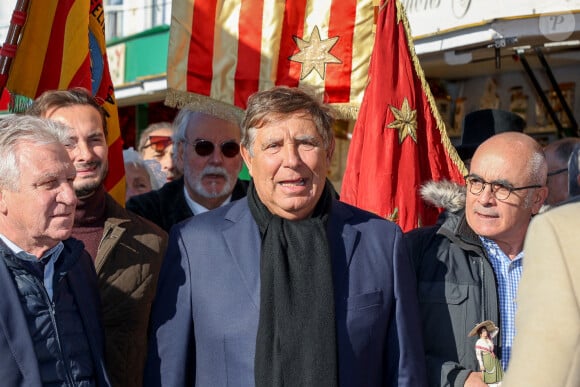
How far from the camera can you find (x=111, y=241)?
4.19 metres

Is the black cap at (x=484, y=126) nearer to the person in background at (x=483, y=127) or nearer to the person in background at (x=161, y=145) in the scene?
the person in background at (x=483, y=127)

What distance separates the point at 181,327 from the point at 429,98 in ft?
8.42

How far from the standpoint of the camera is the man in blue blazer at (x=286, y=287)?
3.57 meters

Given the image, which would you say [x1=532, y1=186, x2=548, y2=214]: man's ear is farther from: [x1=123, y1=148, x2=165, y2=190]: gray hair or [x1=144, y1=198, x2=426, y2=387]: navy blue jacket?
[x1=123, y1=148, x2=165, y2=190]: gray hair

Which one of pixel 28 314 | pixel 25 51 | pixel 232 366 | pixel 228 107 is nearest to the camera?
pixel 28 314

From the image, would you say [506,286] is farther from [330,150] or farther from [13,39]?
[13,39]

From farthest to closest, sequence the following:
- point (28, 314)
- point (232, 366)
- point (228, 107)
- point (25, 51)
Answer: point (228, 107), point (25, 51), point (232, 366), point (28, 314)

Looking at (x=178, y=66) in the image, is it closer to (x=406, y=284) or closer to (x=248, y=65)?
(x=248, y=65)

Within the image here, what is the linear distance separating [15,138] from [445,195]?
6.53 feet

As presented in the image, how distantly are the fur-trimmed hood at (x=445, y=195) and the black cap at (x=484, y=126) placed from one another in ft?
3.62

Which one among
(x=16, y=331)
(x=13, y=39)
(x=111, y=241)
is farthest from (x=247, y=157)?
(x=13, y=39)

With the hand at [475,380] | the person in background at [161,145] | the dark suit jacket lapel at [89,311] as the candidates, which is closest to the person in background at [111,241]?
the dark suit jacket lapel at [89,311]

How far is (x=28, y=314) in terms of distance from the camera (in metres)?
3.37

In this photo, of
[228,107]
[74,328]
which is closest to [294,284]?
[74,328]
